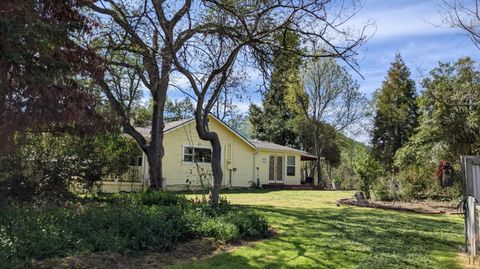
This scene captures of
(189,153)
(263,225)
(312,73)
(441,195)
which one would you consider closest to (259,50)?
(263,225)

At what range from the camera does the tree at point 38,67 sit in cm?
428

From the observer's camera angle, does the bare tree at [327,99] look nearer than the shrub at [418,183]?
No

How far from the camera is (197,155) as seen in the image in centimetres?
2347

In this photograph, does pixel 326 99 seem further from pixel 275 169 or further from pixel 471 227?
pixel 471 227

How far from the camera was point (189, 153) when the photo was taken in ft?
76.1

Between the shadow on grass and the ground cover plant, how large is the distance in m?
0.80

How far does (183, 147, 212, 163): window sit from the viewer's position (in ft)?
75.4

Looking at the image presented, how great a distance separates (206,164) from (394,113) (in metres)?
21.5

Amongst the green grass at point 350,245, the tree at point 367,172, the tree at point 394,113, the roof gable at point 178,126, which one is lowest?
the green grass at point 350,245

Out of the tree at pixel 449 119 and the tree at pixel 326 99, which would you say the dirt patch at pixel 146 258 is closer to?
the tree at pixel 449 119

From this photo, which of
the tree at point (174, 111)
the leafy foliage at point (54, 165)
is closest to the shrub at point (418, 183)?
the leafy foliage at point (54, 165)

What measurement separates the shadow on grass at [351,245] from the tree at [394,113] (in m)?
28.4

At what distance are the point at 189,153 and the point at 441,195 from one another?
1252 cm

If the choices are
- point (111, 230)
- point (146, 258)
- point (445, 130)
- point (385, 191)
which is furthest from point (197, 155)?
point (146, 258)
